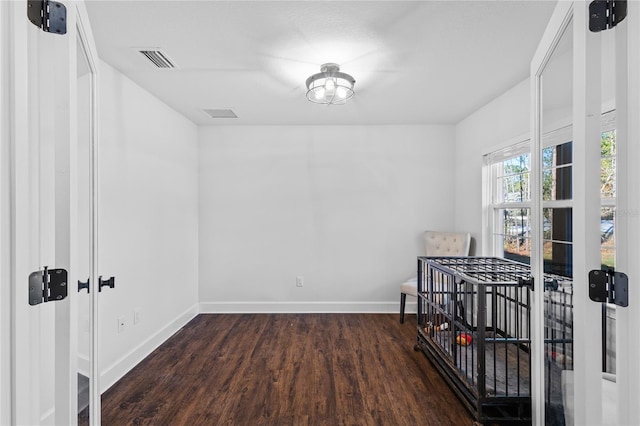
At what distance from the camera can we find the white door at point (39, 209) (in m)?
0.84

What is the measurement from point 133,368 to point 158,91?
95.8 inches

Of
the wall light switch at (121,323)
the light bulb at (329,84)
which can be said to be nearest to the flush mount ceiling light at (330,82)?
the light bulb at (329,84)

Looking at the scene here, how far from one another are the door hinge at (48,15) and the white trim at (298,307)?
137 inches

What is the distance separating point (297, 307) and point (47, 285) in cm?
326

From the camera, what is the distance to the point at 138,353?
8.79 feet

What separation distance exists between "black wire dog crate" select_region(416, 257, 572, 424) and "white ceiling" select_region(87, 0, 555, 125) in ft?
5.03

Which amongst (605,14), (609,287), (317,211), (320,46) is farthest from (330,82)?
(609,287)

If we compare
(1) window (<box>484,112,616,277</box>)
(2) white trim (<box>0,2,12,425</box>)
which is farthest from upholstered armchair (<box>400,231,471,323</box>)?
(2) white trim (<box>0,2,12,425</box>)

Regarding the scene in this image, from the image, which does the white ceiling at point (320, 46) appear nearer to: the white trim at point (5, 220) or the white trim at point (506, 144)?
the white trim at point (506, 144)

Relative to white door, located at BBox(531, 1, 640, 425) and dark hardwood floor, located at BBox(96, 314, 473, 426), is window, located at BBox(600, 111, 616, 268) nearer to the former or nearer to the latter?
white door, located at BBox(531, 1, 640, 425)

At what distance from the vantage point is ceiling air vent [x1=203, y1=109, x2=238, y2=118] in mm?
3438

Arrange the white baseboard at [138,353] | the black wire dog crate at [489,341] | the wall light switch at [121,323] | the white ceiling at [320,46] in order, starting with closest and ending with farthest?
the black wire dog crate at [489,341], the white ceiling at [320,46], the white baseboard at [138,353], the wall light switch at [121,323]

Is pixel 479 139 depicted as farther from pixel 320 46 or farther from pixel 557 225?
pixel 557 225

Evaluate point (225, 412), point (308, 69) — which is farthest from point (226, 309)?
point (308, 69)
